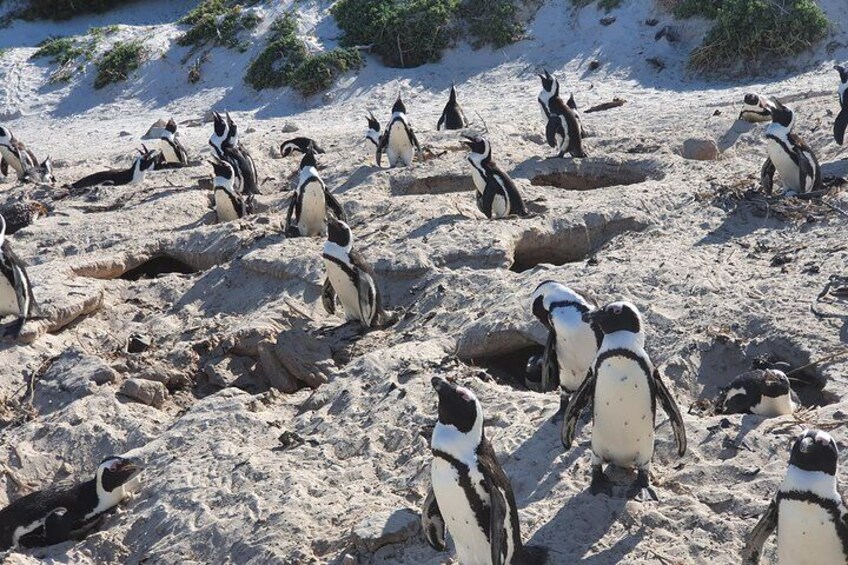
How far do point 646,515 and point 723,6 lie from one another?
37.9 ft

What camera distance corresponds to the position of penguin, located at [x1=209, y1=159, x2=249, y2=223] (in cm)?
993

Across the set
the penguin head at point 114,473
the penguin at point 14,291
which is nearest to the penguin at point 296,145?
the penguin at point 14,291

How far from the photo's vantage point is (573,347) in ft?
18.2

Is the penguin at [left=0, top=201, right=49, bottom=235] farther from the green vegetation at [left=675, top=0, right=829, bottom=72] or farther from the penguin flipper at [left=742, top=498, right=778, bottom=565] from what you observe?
the green vegetation at [left=675, top=0, right=829, bottom=72]

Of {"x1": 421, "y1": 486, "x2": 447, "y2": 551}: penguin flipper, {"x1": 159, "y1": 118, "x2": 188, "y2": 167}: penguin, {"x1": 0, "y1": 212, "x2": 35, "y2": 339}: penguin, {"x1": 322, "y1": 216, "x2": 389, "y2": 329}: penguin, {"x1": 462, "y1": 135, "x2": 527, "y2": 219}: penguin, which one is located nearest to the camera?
{"x1": 421, "y1": 486, "x2": 447, "y2": 551}: penguin flipper

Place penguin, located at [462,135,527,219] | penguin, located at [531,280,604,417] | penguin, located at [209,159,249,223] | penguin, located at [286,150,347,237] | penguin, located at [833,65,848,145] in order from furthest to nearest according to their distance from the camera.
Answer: penguin, located at [209,159,249,223]
penguin, located at [833,65,848,145]
penguin, located at [286,150,347,237]
penguin, located at [462,135,527,219]
penguin, located at [531,280,604,417]

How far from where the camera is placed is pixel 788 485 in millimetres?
4020

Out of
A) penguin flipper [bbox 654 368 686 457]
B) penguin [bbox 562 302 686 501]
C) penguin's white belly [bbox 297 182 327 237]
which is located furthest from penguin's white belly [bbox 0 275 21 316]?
penguin flipper [bbox 654 368 686 457]

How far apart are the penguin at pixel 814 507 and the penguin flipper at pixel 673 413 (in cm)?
74

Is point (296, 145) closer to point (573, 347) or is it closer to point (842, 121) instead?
point (842, 121)

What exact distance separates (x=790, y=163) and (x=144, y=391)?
16.6 ft

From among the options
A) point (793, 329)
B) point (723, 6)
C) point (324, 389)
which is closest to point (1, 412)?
point (324, 389)

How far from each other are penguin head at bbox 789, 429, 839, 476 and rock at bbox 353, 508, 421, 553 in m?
1.62

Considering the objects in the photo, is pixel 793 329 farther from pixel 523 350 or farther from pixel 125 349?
pixel 125 349
